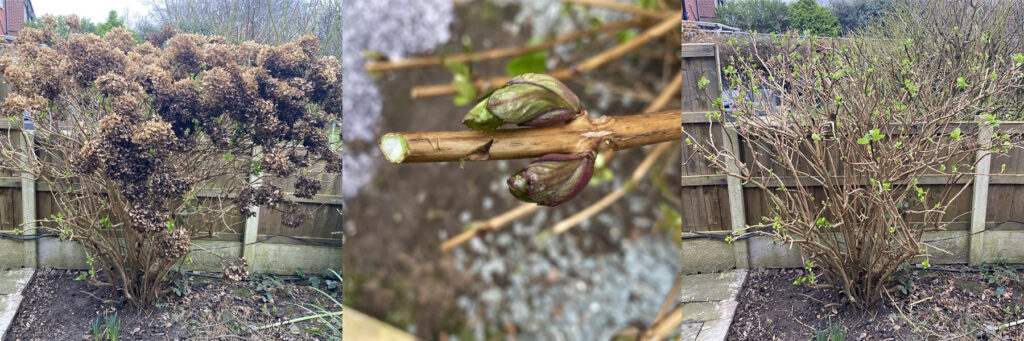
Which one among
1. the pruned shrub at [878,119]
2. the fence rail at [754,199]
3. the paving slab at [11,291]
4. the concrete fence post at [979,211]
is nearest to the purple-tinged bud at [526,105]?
the pruned shrub at [878,119]

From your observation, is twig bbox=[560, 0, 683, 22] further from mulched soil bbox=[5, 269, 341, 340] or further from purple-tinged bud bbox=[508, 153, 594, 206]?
mulched soil bbox=[5, 269, 341, 340]

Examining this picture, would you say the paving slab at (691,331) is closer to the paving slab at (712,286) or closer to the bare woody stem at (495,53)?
the paving slab at (712,286)

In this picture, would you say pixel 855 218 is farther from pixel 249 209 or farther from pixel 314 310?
pixel 249 209

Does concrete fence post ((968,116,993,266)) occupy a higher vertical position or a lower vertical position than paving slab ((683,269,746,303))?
higher

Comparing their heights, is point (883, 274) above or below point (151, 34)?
below

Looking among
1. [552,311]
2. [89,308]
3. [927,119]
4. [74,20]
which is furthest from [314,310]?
[927,119]

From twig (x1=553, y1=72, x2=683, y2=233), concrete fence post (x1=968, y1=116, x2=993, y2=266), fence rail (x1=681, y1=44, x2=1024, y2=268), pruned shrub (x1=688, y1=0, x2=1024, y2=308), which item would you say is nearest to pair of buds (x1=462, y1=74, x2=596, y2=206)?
twig (x1=553, y1=72, x2=683, y2=233)

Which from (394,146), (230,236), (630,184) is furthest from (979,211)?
(230,236)
